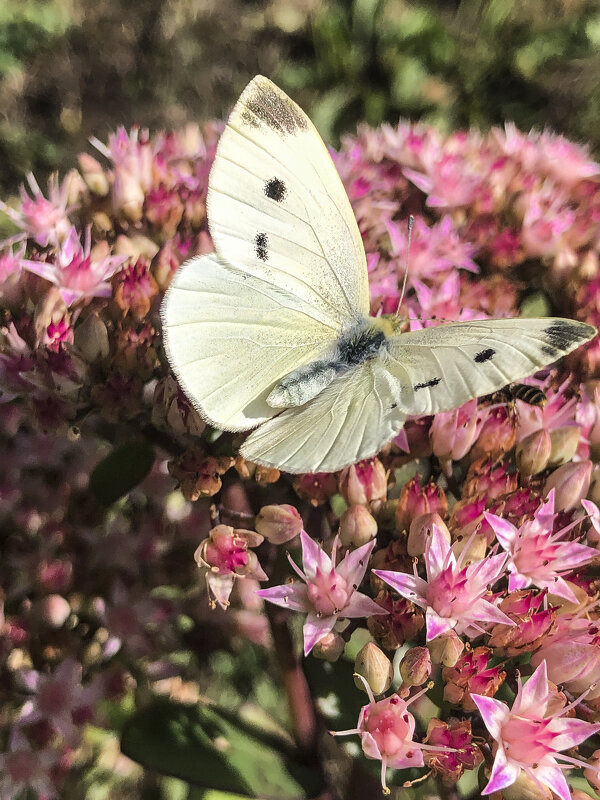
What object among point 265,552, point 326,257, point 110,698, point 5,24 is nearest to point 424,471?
point 265,552

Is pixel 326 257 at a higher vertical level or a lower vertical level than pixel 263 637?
higher

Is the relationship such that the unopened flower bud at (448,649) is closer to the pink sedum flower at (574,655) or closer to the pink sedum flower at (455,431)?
the pink sedum flower at (574,655)

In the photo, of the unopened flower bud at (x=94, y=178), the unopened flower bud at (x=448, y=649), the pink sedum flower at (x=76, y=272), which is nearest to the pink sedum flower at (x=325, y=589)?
the unopened flower bud at (x=448, y=649)

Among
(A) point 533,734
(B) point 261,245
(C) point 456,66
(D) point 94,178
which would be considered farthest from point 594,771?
(C) point 456,66

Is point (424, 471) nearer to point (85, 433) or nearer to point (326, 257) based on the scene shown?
point (326, 257)

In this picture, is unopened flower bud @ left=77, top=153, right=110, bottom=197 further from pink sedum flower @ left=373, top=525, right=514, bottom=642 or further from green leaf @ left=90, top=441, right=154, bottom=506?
pink sedum flower @ left=373, top=525, right=514, bottom=642

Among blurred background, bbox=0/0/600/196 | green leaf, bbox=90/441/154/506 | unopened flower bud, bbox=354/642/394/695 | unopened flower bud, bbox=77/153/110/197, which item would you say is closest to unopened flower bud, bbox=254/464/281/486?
green leaf, bbox=90/441/154/506
